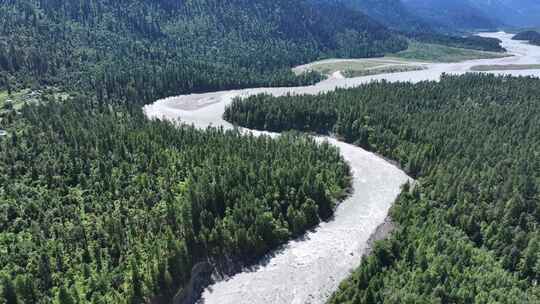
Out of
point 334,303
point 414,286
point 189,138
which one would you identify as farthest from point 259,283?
point 189,138

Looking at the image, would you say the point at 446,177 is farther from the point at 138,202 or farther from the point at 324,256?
the point at 138,202

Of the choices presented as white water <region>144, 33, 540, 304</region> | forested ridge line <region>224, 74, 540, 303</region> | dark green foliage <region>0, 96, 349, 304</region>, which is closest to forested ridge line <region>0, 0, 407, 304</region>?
dark green foliage <region>0, 96, 349, 304</region>

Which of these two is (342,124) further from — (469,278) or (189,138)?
(469,278)

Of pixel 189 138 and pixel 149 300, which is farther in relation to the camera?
pixel 189 138

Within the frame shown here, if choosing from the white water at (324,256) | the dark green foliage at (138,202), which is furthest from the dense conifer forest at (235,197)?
the white water at (324,256)

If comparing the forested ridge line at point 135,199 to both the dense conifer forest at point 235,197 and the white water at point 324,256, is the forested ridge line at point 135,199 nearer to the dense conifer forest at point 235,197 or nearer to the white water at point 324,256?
the dense conifer forest at point 235,197

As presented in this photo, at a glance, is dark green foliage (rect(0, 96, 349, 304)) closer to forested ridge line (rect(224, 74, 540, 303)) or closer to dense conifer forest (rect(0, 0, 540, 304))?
dense conifer forest (rect(0, 0, 540, 304))
